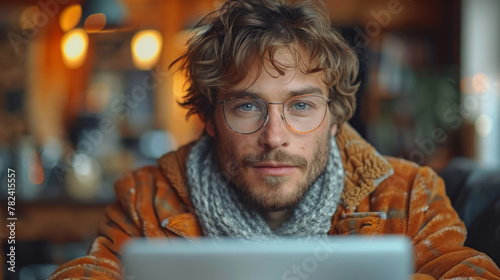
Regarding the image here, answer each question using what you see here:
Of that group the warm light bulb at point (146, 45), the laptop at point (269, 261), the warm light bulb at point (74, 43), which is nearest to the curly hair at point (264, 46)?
the laptop at point (269, 261)

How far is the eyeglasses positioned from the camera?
4.99 feet

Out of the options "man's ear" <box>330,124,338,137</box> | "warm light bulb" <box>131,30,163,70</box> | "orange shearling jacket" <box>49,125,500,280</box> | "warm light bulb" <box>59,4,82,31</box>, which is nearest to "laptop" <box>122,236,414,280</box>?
"orange shearling jacket" <box>49,125,500,280</box>

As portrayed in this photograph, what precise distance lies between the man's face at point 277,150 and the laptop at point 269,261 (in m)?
0.65

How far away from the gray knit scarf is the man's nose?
20 cm

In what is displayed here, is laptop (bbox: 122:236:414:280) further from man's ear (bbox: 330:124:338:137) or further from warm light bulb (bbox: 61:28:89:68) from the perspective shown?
warm light bulb (bbox: 61:28:89:68)

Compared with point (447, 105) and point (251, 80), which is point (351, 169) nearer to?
point (251, 80)

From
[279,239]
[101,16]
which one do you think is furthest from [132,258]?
[101,16]

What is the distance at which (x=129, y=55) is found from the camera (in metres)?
4.61

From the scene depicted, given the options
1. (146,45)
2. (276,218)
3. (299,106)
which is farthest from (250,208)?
(146,45)

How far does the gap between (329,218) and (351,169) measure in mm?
181

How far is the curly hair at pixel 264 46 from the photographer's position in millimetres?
1542

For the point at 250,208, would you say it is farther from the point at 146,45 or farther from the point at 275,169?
the point at 146,45

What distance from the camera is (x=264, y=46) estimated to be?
4.97 ft

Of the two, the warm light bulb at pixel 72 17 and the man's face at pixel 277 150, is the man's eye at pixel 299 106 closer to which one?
the man's face at pixel 277 150
